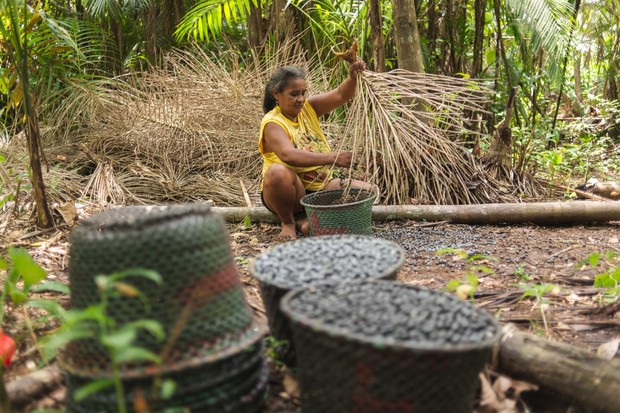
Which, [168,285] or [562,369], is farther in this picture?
[562,369]

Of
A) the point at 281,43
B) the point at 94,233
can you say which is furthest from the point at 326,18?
the point at 94,233

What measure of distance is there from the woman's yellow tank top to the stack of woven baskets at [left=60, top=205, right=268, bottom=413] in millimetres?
1932

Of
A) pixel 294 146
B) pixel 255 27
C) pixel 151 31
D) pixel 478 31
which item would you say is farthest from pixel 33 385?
pixel 151 31

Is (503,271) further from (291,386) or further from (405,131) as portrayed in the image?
(291,386)

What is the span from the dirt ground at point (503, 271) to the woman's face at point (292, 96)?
863mm

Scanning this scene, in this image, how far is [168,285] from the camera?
53.4 inches

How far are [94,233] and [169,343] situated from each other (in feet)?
1.20

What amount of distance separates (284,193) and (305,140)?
0.37m

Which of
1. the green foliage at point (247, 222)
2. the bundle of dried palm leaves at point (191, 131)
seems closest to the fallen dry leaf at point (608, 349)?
the green foliage at point (247, 222)

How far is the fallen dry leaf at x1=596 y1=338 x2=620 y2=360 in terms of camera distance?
1841 mm

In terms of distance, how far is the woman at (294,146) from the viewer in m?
3.21

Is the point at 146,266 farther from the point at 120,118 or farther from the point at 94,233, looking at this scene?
the point at 120,118

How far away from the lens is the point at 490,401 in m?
1.59

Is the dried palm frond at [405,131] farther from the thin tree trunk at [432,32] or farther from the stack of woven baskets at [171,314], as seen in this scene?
the thin tree trunk at [432,32]
